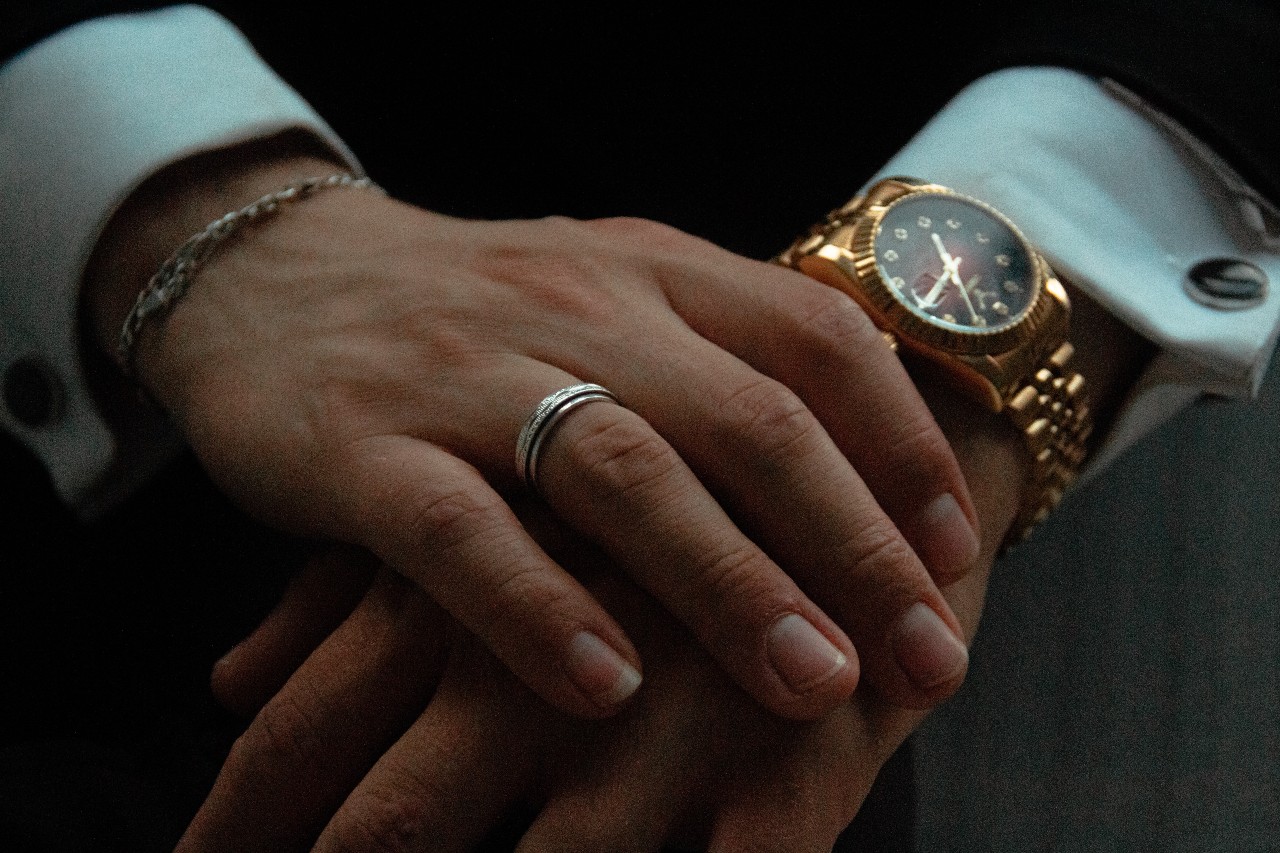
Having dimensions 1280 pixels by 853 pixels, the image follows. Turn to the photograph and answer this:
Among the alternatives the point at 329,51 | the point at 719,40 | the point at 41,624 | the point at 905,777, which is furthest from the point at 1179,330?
the point at 41,624

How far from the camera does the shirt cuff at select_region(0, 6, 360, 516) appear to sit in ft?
2.72

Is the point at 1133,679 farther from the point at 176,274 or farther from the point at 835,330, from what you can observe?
the point at 176,274

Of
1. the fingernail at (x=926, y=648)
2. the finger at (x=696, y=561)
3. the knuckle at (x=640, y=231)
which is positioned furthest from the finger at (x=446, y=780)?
the knuckle at (x=640, y=231)

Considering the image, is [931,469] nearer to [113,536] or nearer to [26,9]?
[113,536]

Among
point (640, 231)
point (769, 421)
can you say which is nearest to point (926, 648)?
point (769, 421)

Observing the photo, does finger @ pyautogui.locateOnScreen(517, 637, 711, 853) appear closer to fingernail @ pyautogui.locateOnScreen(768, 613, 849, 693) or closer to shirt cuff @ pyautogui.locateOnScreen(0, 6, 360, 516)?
fingernail @ pyautogui.locateOnScreen(768, 613, 849, 693)

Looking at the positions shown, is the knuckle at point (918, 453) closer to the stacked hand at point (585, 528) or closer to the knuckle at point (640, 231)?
the stacked hand at point (585, 528)

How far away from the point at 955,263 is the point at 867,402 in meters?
0.16

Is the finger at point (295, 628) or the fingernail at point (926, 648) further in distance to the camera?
the finger at point (295, 628)

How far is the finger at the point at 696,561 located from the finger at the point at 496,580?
43mm

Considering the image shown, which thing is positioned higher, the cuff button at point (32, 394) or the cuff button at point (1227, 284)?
the cuff button at point (1227, 284)

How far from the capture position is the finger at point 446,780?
0.62 metres

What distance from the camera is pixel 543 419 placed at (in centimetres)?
67

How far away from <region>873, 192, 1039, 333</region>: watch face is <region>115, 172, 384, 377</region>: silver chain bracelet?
49cm
